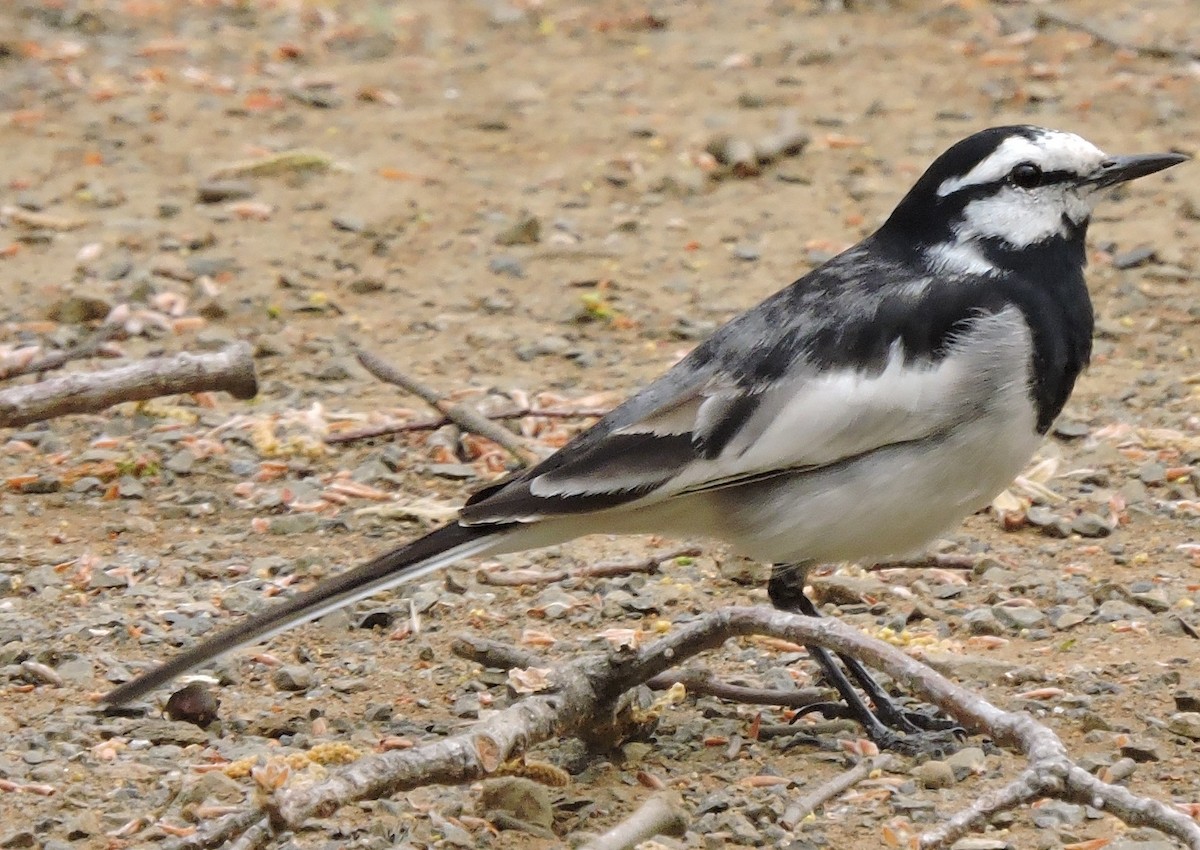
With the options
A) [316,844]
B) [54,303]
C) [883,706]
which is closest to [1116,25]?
[54,303]

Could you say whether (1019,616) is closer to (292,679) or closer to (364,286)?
(292,679)

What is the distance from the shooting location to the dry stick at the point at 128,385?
249 inches

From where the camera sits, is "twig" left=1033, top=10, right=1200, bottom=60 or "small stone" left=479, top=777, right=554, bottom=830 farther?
"twig" left=1033, top=10, right=1200, bottom=60

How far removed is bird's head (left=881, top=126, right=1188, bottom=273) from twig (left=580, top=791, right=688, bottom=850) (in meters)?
2.03

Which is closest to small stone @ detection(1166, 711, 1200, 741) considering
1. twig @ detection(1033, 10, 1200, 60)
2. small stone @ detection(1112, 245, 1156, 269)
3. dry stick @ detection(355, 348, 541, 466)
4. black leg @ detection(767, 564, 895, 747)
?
black leg @ detection(767, 564, 895, 747)

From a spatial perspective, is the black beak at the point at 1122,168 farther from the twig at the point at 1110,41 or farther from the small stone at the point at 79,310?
the twig at the point at 1110,41

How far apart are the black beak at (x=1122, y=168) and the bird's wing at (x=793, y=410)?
0.69 metres

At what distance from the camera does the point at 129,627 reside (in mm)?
5477

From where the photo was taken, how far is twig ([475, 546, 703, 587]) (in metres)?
6.03

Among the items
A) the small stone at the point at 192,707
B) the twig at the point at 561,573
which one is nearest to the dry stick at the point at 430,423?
the twig at the point at 561,573

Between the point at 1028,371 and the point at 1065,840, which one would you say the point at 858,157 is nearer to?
the point at 1028,371

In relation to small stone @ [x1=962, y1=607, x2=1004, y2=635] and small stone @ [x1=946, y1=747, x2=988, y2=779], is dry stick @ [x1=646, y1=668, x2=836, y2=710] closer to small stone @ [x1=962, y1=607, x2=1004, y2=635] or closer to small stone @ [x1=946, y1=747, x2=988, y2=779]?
small stone @ [x1=946, y1=747, x2=988, y2=779]

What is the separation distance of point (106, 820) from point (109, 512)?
2.46m

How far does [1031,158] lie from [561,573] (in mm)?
1998
